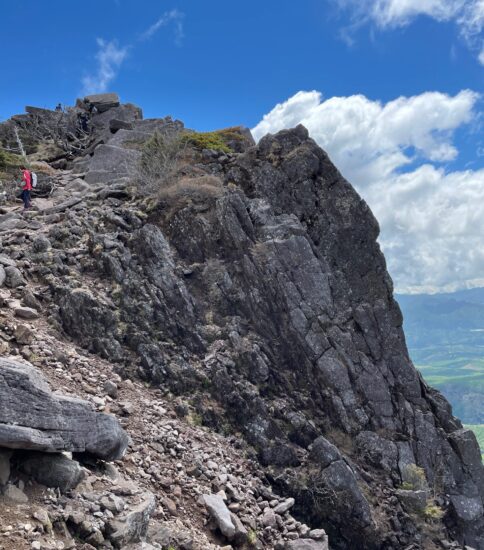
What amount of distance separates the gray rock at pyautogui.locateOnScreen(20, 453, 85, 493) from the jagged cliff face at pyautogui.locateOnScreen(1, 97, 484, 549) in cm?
778

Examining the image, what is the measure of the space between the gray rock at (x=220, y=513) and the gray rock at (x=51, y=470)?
15.4 feet

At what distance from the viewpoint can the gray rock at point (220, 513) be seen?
12.1m

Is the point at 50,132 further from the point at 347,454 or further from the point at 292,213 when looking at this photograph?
the point at 347,454

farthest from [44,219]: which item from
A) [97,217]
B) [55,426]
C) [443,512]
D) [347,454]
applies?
[443,512]

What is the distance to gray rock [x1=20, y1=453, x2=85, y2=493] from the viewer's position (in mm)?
9078

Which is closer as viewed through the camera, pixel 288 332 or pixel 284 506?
pixel 284 506

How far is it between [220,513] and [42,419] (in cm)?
625

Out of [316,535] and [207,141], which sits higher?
[207,141]

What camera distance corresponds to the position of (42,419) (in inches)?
360

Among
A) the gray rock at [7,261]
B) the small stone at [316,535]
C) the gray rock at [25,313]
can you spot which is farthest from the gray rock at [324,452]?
the gray rock at [7,261]

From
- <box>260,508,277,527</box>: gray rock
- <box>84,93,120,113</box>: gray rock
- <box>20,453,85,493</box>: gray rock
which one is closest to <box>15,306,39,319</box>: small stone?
<box>20,453,85,493</box>: gray rock

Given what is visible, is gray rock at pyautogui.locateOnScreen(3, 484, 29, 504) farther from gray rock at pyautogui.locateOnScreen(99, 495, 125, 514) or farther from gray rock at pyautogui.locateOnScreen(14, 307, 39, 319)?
gray rock at pyautogui.locateOnScreen(14, 307, 39, 319)

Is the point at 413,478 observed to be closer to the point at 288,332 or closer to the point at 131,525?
the point at 288,332

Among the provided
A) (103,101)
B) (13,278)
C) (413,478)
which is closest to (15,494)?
(13,278)
